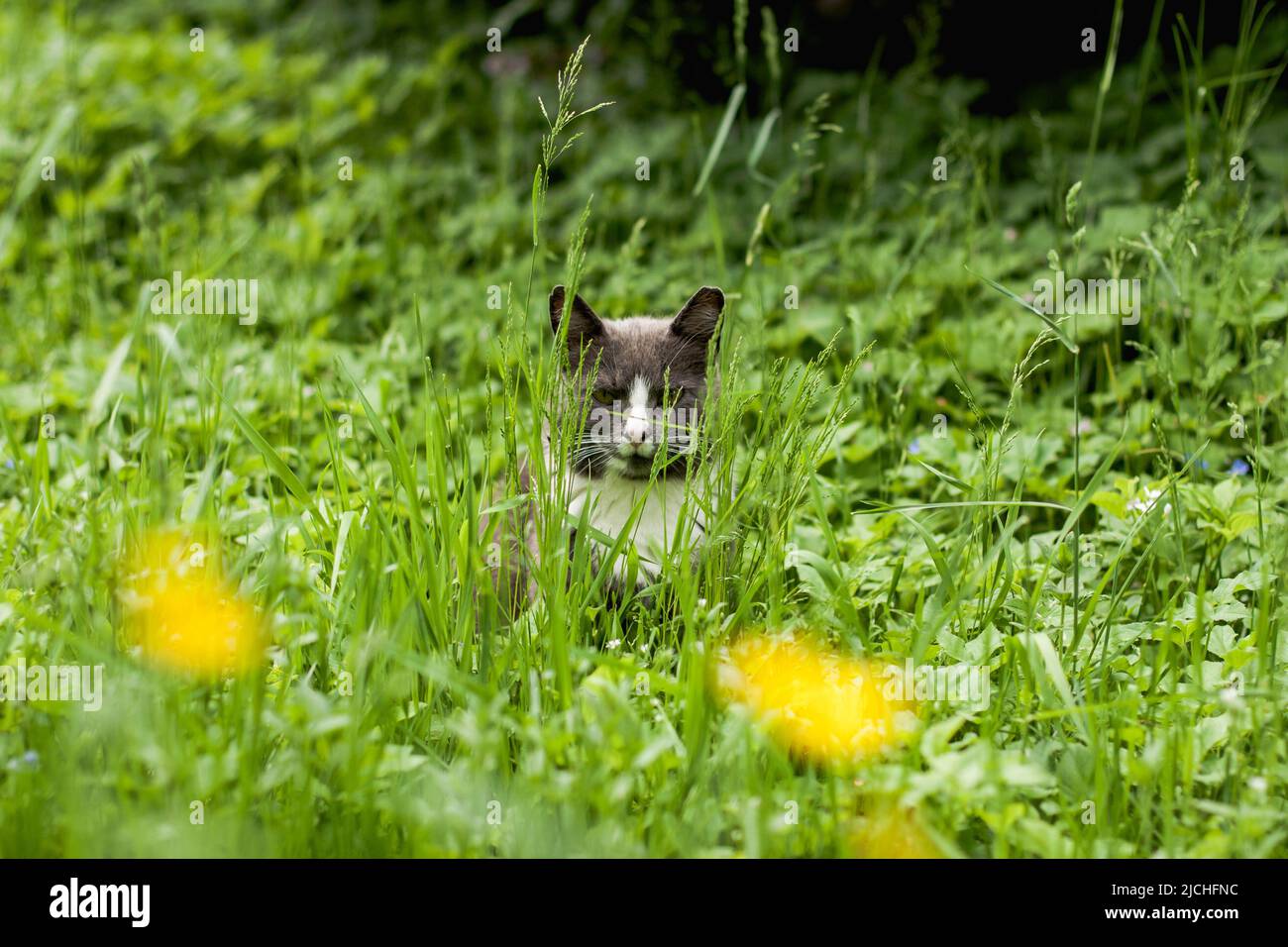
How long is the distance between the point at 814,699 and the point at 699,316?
119 cm

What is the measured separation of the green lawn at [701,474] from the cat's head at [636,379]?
0.19 meters

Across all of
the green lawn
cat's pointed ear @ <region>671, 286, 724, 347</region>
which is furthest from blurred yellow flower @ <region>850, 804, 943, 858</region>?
cat's pointed ear @ <region>671, 286, 724, 347</region>

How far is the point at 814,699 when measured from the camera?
2.04 metres

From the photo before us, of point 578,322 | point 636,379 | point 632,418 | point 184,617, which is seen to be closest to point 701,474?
point 632,418

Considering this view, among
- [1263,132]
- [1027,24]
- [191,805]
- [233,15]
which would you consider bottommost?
[191,805]

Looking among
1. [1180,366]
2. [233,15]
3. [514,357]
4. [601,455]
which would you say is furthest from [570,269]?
[233,15]

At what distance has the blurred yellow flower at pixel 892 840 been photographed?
1793mm

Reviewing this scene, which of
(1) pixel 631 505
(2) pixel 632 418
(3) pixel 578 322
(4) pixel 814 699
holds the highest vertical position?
(3) pixel 578 322

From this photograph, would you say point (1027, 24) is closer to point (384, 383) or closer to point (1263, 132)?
point (1263, 132)

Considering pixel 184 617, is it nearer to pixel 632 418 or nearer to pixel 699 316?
pixel 632 418

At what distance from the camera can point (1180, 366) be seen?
362cm

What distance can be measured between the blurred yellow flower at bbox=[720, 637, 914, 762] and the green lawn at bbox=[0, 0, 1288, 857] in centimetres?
5

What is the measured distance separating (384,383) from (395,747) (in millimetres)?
1683

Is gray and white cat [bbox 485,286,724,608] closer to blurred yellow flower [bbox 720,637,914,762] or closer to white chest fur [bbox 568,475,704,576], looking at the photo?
white chest fur [bbox 568,475,704,576]
